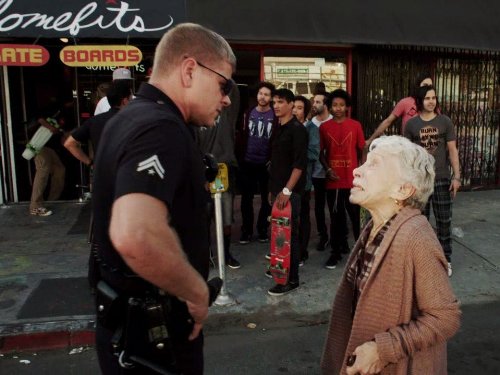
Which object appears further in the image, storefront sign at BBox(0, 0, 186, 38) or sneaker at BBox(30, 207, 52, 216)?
sneaker at BBox(30, 207, 52, 216)

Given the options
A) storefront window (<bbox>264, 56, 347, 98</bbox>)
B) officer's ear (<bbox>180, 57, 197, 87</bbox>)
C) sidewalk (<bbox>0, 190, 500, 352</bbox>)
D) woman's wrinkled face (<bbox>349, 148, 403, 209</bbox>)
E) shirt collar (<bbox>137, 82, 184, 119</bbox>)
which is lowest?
sidewalk (<bbox>0, 190, 500, 352</bbox>)

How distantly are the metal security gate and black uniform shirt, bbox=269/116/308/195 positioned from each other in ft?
12.7

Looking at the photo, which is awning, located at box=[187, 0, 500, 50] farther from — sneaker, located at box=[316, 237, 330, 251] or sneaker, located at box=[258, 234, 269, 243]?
sneaker, located at box=[316, 237, 330, 251]

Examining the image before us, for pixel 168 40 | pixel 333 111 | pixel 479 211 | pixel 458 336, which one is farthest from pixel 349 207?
pixel 168 40

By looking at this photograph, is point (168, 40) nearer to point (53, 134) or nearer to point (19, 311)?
point (19, 311)

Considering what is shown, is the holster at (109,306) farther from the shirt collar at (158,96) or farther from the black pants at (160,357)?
the shirt collar at (158,96)

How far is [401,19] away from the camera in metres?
7.80

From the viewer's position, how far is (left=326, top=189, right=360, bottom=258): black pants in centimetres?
557

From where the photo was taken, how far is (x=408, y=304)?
6.46ft

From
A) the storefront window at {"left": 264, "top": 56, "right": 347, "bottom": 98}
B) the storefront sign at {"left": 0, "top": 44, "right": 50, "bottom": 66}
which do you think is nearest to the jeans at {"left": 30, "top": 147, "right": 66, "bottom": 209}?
the storefront sign at {"left": 0, "top": 44, "right": 50, "bottom": 66}

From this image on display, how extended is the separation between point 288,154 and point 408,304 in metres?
3.23

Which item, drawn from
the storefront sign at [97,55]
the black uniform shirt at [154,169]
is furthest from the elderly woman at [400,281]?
the storefront sign at [97,55]

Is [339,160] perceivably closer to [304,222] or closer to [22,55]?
[304,222]

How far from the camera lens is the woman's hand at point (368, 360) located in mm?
1952
